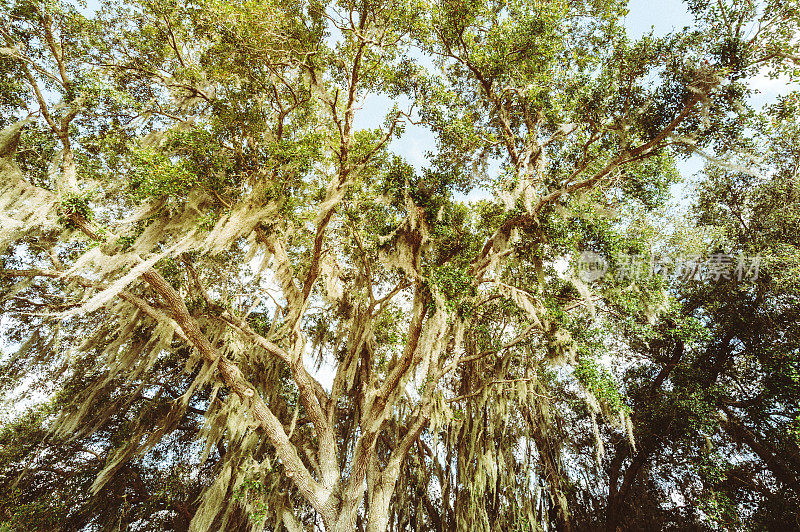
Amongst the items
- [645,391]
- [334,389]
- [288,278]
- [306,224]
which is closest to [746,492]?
[645,391]

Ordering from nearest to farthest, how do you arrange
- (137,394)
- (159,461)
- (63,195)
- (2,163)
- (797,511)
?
1. (63,195)
2. (2,163)
3. (797,511)
4. (137,394)
5. (159,461)

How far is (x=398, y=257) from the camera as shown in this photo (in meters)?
5.29

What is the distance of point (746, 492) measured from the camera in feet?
21.1

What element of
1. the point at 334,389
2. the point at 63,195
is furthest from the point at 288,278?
the point at 63,195

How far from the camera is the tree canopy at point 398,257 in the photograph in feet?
15.5

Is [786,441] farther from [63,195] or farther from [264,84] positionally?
[63,195]

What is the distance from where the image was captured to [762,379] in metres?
6.01

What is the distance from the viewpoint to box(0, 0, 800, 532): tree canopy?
472cm

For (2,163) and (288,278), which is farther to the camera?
(288,278)

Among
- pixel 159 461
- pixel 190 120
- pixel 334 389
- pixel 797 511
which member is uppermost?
pixel 190 120

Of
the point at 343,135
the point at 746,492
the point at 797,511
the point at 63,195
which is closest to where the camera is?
the point at 63,195

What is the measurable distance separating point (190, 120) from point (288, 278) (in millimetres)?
3201

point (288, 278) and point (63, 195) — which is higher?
point (288, 278)

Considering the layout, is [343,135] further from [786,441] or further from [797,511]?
[797,511]
